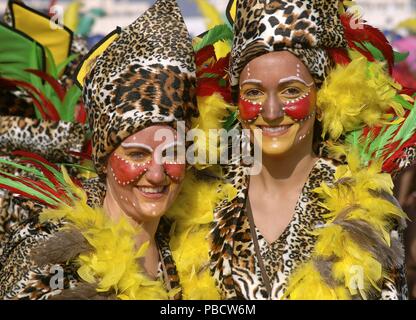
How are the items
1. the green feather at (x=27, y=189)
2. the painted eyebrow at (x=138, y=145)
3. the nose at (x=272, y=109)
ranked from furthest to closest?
the green feather at (x=27, y=189) → the nose at (x=272, y=109) → the painted eyebrow at (x=138, y=145)

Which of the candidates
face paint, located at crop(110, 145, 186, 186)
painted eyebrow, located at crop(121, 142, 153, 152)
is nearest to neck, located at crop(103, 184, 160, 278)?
face paint, located at crop(110, 145, 186, 186)

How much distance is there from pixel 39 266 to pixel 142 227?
0.44 m

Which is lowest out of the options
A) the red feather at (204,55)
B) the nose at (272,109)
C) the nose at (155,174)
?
the nose at (155,174)

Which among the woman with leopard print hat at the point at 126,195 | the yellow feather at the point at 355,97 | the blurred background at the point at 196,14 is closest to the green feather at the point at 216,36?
the woman with leopard print hat at the point at 126,195

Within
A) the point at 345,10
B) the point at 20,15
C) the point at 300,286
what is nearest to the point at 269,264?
the point at 300,286

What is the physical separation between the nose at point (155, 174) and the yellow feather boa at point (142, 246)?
202 mm

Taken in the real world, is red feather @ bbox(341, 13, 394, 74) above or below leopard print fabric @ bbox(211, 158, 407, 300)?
above

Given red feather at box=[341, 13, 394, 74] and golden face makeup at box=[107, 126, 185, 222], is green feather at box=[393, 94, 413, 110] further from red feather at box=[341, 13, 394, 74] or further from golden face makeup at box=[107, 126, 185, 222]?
golden face makeup at box=[107, 126, 185, 222]

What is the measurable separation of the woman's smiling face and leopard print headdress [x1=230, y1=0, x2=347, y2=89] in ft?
0.13

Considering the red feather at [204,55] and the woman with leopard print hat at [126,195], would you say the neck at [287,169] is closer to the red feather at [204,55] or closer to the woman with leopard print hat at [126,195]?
the woman with leopard print hat at [126,195]

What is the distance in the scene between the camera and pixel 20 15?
13.5 feet

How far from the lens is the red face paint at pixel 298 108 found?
2.76 m

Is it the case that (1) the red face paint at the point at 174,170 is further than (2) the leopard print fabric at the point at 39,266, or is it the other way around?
(1) the red face paint at the point at 174,170

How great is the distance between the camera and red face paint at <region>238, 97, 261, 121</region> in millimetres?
2770
